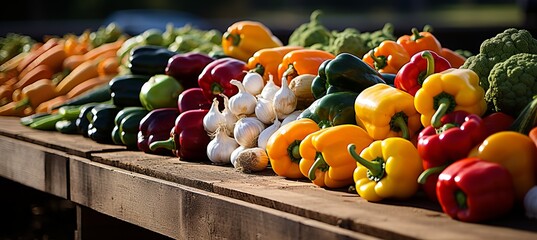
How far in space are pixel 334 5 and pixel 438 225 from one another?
125 ft

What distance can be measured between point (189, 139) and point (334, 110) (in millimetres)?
913

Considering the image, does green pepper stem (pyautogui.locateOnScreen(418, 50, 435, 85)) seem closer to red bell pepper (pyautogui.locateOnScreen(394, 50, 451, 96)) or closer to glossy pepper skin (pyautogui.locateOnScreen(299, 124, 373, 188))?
red bell pepper (pyautogui.locateOnScreen(394, 50, 451, 96))

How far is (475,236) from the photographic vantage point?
250cm

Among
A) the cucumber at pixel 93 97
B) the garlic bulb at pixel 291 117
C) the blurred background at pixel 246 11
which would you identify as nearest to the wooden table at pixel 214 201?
the garlic bulb at pixel 291 117

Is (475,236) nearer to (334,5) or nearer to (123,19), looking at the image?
(123,19)

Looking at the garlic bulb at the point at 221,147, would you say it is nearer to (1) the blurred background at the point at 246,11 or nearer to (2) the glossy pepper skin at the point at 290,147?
(2) the glossy pepper skin at the point at 290,147

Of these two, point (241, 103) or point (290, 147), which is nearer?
point (290, 147)

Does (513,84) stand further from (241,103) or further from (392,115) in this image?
(241,103)

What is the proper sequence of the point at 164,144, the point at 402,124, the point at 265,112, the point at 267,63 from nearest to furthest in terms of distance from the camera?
the point at 402,124, the point at 265,112, the point at 164,144, the point at 267,63

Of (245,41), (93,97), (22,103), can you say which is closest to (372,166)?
(245,41)

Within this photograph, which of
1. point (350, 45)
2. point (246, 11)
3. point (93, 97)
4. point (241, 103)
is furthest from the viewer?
point (246, 11)

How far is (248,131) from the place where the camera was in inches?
160

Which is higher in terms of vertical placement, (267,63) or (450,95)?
(450,95)

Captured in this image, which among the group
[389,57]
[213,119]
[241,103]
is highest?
[389,57]
